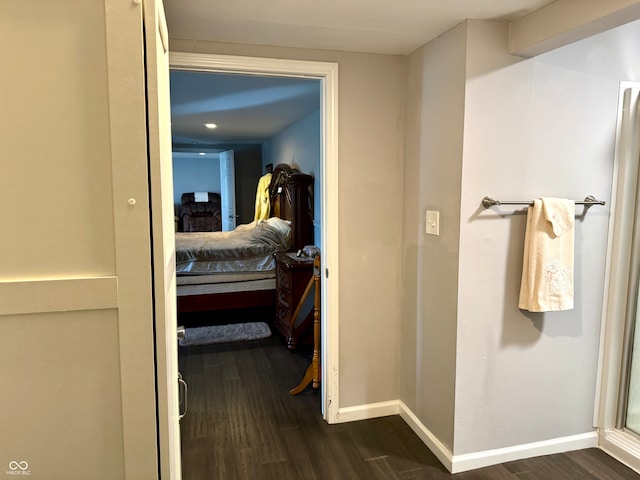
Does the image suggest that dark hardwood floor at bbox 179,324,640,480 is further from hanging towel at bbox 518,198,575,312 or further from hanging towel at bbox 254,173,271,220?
hanging towel at bbox 254,173,271,220

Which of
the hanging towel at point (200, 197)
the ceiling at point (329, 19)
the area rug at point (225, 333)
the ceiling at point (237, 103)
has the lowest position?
the area rug at point (225, 333)

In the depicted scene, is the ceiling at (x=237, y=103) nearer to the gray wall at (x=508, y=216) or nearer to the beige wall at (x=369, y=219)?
the beige wall at (x=369, y=219)

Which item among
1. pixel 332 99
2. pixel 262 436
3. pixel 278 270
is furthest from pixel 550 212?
pixel 278 270

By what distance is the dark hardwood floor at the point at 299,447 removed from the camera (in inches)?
87.5

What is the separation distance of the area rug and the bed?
0.21 m

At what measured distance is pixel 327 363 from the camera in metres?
2.64

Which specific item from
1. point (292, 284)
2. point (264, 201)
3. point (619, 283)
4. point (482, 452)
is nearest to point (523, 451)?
point (482, 452)

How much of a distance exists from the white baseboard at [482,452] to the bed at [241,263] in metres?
2.12

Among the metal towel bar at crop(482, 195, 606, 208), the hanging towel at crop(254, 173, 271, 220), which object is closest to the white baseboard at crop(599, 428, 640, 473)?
the metal towel bar at crop(482, 195, 606, 208)

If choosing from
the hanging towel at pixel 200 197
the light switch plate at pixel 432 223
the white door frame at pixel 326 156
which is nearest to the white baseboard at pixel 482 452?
the white door frame at pixel 326 156

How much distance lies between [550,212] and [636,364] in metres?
1.06

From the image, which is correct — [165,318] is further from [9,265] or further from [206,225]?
[206,225]

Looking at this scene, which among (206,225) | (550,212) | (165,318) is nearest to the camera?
(165,318)

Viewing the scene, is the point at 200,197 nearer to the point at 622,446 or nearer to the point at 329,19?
the point at 329,19
